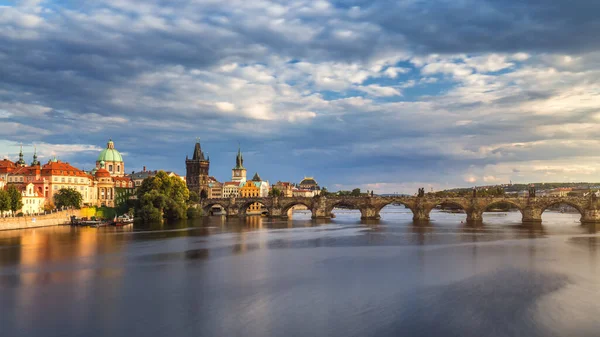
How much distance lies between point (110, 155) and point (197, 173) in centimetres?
3088

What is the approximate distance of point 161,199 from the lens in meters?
79.6

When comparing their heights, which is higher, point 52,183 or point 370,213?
point 52,183

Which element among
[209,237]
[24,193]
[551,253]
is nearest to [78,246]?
[209,237]

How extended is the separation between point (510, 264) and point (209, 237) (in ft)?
105

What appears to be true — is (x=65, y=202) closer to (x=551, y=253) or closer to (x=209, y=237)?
(x=209, y=237)

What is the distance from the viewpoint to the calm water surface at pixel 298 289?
20734 millimetres

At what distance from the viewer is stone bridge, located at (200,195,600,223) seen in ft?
250

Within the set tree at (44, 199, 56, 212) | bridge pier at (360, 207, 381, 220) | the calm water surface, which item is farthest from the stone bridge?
tree at (44, 199, 56, 212)

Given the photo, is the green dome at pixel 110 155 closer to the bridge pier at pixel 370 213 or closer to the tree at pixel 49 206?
the tree at pixel 49 206

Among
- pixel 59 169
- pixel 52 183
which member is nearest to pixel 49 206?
Result: pixel 52 183

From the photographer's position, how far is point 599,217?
75312 mm

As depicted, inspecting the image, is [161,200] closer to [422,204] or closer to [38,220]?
[38,220]

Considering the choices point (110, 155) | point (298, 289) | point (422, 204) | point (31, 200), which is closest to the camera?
point (298, 289)

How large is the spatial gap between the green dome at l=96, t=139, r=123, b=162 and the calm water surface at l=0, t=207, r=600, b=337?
234ft
